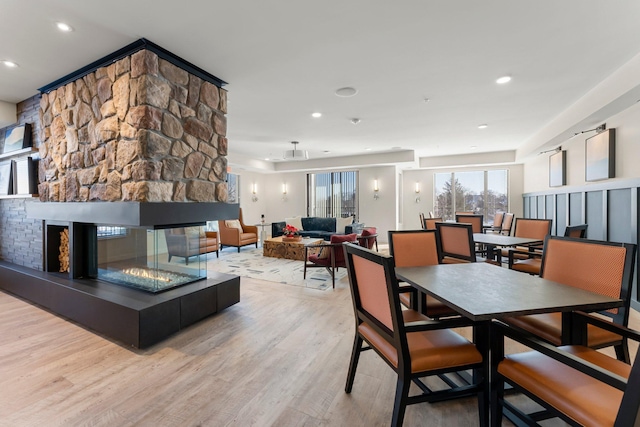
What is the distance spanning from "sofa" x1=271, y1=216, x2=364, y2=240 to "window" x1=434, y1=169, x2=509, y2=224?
3.23m

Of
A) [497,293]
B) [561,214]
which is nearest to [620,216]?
[561,214]

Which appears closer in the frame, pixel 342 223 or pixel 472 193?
pixel 342 223

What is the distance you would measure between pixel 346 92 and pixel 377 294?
2907mm

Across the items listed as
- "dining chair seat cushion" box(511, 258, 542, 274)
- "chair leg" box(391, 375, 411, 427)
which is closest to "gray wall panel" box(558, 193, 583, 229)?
"dining chair seat cushion" box(511, 258, 542, 274)

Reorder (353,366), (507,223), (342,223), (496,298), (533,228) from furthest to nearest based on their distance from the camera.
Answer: (342,223)
(507,223)
(533,228)
(353,366)
(496,298)

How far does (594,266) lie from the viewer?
1801 millimetres

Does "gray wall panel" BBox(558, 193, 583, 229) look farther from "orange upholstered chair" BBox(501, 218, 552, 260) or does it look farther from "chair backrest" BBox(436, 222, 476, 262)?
"chair backrest" BBox(436, 222, 476, 262)

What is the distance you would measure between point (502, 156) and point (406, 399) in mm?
8006

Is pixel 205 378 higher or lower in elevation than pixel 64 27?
lower

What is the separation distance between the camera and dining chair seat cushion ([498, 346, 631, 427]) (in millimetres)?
1060

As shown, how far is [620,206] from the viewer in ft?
11.7

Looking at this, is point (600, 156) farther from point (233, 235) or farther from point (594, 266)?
point (233, 235)

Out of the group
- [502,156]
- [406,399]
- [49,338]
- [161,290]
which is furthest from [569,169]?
[49,338]

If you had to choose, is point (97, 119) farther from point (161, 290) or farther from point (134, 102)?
point (161, 290)
